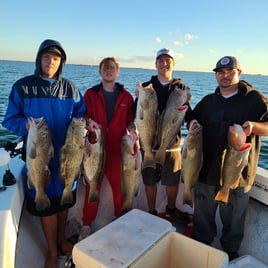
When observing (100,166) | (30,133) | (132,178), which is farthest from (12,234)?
(132,178)

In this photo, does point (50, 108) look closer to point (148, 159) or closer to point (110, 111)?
point (110, 111)

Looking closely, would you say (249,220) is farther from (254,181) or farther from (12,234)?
(12,234)

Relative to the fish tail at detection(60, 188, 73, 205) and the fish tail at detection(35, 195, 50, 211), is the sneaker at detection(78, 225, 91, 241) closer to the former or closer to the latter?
the fish tail at detection(60, 188, 73, 205)

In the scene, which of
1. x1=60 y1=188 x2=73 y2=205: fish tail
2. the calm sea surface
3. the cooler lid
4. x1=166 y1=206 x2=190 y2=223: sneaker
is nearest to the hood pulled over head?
x1=60 y1=188 x2=73 y2=205: fish tail

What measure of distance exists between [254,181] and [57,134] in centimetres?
259

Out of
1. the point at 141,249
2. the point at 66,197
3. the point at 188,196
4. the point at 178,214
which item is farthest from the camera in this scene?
the point at 178,214

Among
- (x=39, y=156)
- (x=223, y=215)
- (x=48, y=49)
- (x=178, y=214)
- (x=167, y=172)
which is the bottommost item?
(x=178, y=214)

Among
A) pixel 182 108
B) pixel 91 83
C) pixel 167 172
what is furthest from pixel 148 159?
pixel 91 83

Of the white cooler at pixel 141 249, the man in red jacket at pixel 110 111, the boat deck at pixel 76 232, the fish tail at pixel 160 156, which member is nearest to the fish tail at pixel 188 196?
the fish tail at pixel 160 156

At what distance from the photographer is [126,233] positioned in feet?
9.12

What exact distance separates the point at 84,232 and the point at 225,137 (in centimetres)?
229

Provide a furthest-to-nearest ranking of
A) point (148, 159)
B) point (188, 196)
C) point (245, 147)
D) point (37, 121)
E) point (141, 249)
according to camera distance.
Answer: point (148, 159) < point (188, 196) < point (245, 147) < point (37, 121) < point (141, 249)

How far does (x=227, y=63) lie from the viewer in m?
3.55

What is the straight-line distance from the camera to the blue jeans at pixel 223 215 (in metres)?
3.68
